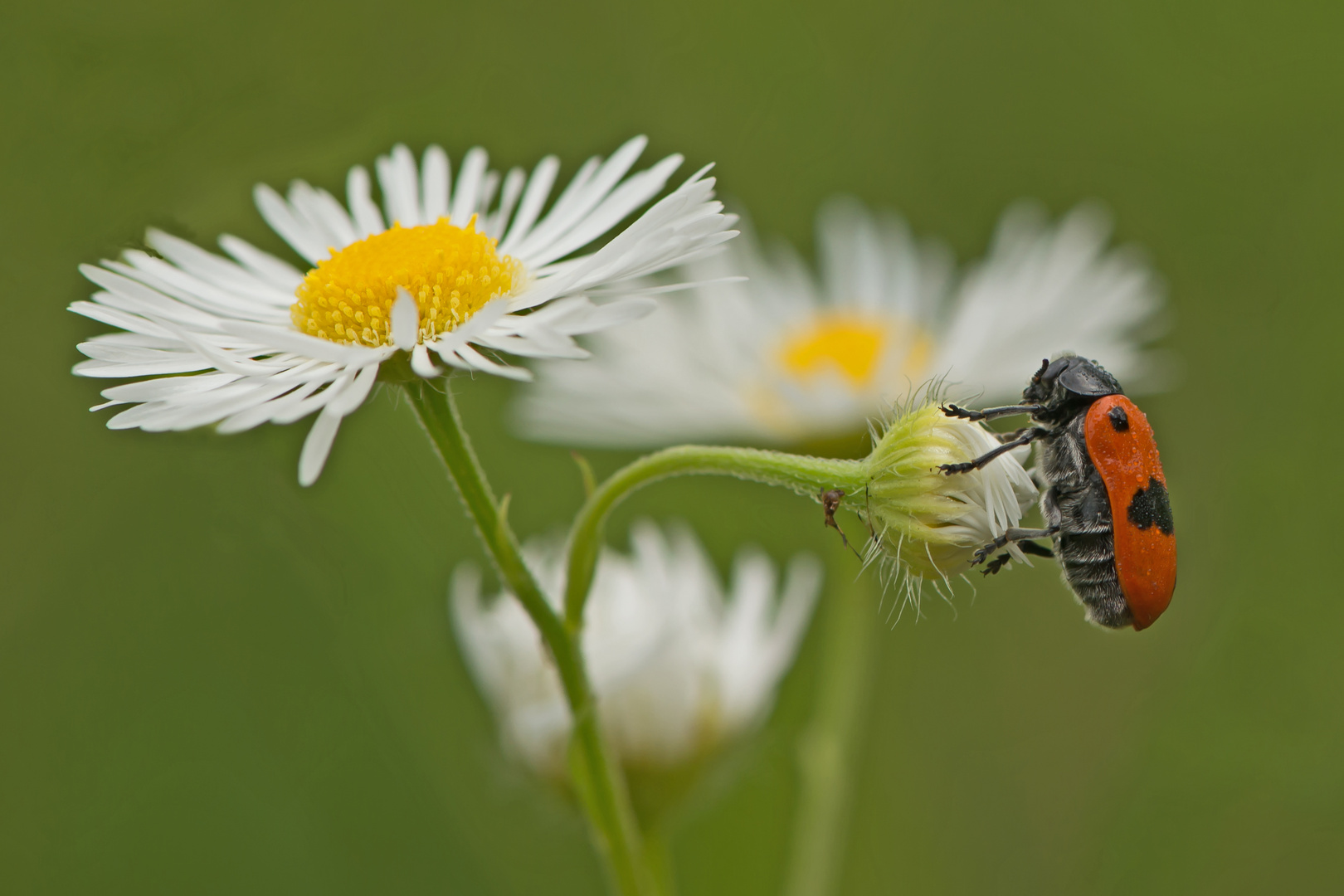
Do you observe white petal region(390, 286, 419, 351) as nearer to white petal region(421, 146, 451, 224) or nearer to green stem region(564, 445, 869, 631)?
green stem region(564, 445, 869, 631)

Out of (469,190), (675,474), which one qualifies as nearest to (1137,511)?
(675,474)

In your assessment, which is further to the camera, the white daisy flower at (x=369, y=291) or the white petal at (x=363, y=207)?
the white petal at (x=363, y=207)

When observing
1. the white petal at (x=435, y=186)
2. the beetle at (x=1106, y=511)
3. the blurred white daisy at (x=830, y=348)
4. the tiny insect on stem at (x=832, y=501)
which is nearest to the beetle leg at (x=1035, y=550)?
the beetle at (x=1106, y=511)

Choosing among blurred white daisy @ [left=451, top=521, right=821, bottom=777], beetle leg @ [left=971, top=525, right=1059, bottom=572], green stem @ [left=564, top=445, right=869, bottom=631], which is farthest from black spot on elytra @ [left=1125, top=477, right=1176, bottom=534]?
blurred white daisy @ [left=451, top=521, right=821, bottom=777]

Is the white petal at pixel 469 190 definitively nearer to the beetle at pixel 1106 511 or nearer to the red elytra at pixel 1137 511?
the beetle at pixel 1106 511

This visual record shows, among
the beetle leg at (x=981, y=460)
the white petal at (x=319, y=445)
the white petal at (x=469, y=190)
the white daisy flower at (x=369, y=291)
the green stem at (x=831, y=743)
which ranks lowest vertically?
the green stem at (x=831, y=743)

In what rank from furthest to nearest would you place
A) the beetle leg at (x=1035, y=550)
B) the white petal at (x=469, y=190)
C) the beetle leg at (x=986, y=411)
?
the white petal at (x=469, y=190) → the beetle leg at (x=1035, y=550) → the beetle leg at (x=986, y=411)

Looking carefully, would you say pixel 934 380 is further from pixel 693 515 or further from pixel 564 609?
pixel 693 515

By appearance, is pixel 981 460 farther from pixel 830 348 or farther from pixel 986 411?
pixel 830 348
